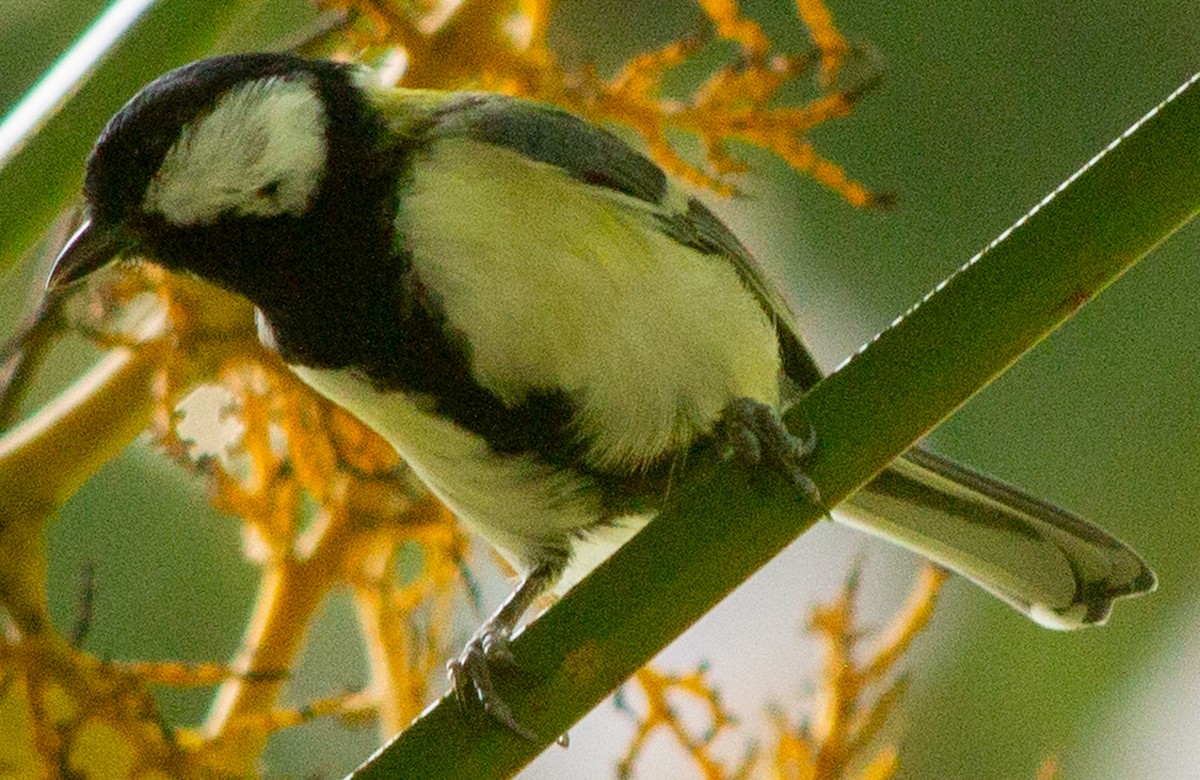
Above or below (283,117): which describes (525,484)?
below

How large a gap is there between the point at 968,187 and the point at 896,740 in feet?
3.53

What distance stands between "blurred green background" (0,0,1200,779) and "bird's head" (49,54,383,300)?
28.1 inches

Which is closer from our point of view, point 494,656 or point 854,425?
point 854,425

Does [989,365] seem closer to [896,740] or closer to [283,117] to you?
[896,740]

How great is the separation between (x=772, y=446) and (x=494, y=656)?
238 millimetres

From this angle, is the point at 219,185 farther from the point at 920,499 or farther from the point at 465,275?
the point at 920,499

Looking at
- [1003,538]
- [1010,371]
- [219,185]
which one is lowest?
[1010,371]

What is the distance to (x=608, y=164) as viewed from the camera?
0.87 metres

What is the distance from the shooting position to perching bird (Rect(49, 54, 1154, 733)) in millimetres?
770

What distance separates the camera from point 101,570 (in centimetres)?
138

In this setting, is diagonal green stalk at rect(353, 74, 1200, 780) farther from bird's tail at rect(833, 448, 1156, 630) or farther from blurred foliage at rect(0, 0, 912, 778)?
bird's tail at rect(833, 448, 1156, 630)

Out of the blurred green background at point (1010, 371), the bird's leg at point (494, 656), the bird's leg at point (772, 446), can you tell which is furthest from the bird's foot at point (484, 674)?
the blurred green background at point (1010, 371)

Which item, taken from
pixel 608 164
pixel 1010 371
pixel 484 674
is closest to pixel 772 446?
pixel 484 674

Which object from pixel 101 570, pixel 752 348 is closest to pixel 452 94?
pixel 752 348
